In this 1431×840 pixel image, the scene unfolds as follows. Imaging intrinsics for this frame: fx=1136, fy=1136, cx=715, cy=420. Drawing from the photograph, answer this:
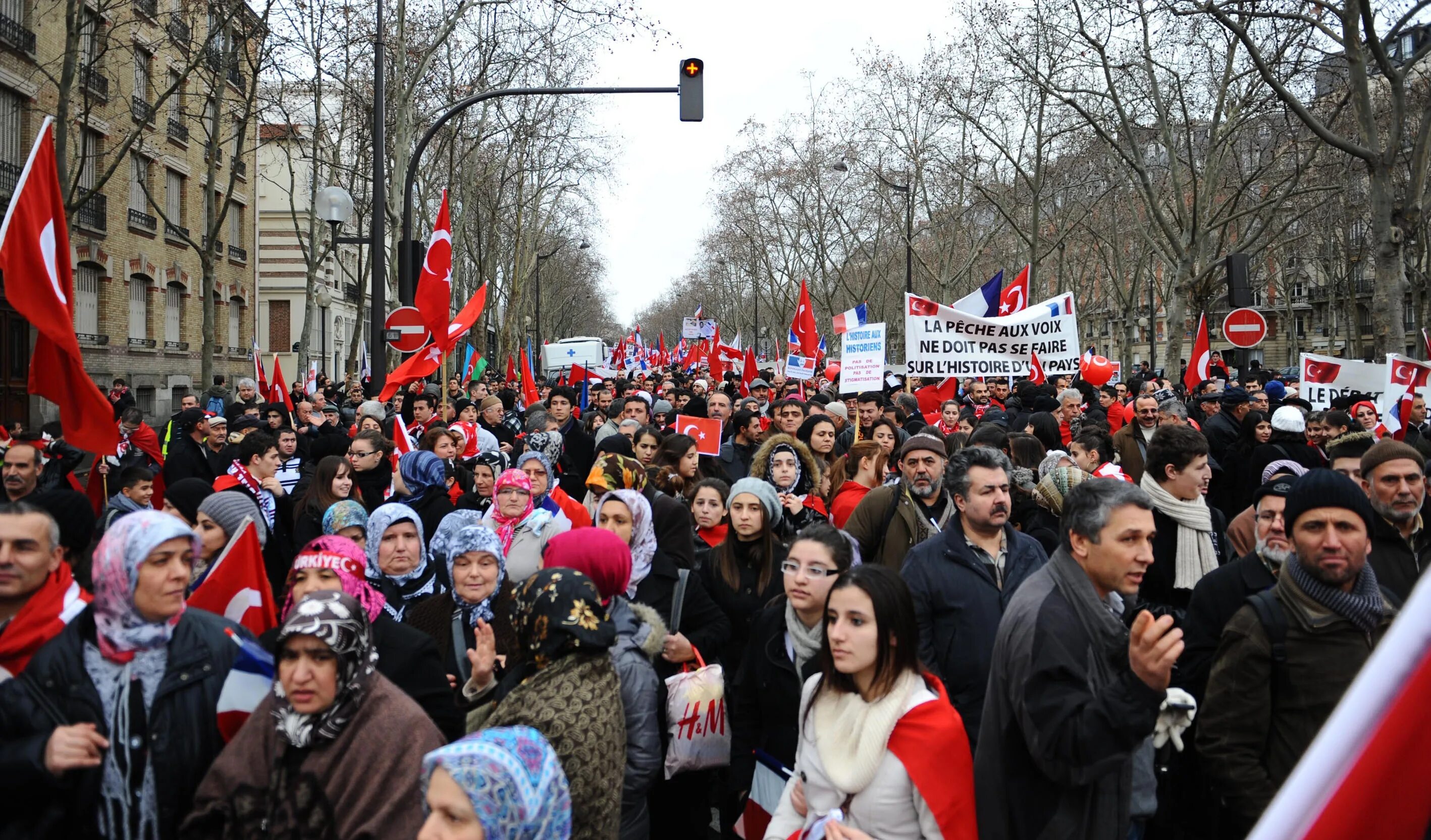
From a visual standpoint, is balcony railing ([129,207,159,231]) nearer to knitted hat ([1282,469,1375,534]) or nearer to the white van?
the white van

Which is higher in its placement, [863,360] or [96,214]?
[96,214]

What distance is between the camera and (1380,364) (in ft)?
35.8

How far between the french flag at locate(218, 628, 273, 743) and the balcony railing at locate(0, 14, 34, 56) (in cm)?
2295

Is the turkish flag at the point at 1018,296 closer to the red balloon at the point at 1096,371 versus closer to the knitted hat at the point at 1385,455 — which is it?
the red balloon at the point at 1096,371

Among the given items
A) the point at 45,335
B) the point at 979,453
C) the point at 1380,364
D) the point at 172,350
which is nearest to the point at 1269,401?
the point at 1380,364

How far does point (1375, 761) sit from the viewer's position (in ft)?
3.83

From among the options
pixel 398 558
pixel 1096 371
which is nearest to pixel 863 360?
pixel 1096 371

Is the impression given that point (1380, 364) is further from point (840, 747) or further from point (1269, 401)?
point (840, 747)

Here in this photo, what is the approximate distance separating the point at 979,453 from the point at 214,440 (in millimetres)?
7232

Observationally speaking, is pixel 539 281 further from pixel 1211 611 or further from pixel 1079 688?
pixel 1079 688

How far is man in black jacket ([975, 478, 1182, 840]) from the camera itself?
8.61 ft

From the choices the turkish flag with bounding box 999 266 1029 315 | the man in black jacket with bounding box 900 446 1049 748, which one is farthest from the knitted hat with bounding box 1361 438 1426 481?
the turkish flag with bounding box 999 266 1029 315

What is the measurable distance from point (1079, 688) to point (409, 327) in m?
10.1

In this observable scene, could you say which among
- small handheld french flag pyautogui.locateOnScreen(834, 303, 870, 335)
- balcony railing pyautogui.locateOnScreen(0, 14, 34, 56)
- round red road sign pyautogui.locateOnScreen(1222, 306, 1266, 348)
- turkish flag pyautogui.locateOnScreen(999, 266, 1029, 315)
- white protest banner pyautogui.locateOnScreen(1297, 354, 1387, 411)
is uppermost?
balcony railing pyautogui.locateOnScreen(0, 14, 34, 56)
